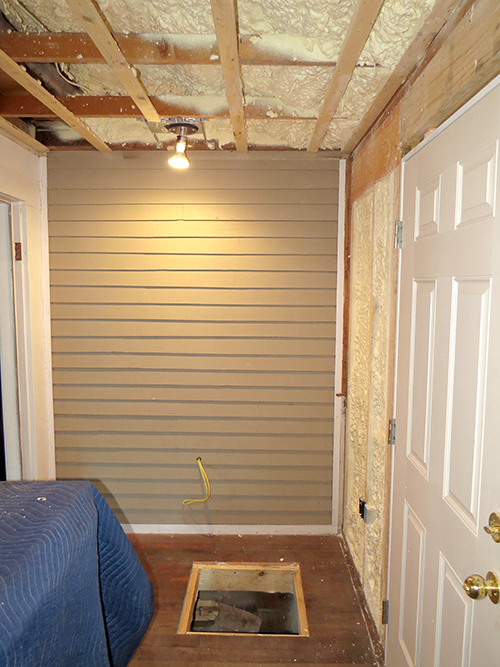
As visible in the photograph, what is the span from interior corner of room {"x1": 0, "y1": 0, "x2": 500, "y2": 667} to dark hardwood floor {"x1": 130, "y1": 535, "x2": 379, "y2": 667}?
2 cm

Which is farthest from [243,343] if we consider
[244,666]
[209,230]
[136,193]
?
[244,666]

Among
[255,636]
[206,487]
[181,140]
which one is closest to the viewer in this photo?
[255,636]

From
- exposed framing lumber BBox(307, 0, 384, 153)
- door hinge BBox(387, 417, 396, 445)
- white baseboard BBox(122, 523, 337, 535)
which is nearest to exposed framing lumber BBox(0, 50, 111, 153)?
exposed framing lumber BBox(307, 0, 384, 153)

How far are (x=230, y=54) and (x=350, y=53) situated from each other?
1.40 feet

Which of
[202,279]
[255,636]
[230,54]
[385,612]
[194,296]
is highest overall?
[230,54]

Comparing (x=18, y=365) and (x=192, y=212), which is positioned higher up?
(x=192, y=212)

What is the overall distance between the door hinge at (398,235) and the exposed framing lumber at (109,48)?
1235mm

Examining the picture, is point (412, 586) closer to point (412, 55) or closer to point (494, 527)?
point (494, 527)

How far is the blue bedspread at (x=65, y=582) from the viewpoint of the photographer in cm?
92

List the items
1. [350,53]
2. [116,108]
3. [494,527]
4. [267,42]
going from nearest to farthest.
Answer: [494,527] < [350,53] < [267,42] < [116,108]

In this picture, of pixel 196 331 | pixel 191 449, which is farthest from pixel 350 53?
pixel 191 449

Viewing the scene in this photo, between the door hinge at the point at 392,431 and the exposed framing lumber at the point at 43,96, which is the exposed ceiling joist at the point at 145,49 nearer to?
the exposed framing lumber at the point at 43,96

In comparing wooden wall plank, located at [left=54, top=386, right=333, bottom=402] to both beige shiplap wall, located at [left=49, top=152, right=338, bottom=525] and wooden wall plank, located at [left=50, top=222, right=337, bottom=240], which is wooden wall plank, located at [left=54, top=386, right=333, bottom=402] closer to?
beige shiplap wall, located at [left=49, top=152, right=338, bottom=525]

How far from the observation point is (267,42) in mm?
1557
